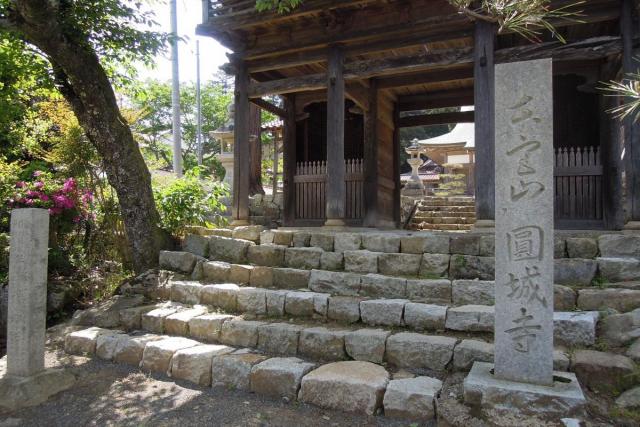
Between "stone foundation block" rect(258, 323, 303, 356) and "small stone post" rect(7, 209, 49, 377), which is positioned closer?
"small stone post" rect(7, 209, 49, 377)

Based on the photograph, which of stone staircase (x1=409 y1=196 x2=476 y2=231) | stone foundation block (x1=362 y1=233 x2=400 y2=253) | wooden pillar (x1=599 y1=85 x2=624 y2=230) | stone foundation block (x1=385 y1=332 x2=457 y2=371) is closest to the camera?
stone foundation block (x1=385 y1=332 x2=457 y2=371)

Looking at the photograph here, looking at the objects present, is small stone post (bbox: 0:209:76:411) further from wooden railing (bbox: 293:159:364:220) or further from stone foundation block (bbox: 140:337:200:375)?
wooden railing (bbox: 293:159:364:220)

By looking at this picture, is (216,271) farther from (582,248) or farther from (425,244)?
(582,248)

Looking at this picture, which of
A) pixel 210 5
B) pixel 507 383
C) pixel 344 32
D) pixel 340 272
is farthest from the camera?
pixel 210 5

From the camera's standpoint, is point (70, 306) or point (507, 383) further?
point (70, 306)

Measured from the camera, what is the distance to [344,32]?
7.85 meters

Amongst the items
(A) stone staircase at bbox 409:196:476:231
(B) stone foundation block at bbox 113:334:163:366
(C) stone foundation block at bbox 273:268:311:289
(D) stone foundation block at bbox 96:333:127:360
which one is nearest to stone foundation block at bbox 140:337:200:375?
(B) stone foundation block at bbox 113:334:163:366

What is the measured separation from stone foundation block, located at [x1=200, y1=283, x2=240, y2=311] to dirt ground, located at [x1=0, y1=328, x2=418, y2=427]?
51.5 inches

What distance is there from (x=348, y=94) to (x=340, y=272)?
14.6ft

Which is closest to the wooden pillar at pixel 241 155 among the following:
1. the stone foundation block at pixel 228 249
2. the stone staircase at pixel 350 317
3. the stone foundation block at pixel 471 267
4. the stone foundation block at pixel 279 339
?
the stone foundation block at pixel 228 249

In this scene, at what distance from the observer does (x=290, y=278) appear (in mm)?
6039

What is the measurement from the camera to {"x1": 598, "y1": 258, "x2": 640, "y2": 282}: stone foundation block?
4762 millimetres

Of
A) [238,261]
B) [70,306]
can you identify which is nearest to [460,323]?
[238,261]

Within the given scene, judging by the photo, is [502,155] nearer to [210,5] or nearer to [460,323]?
[460,323]
